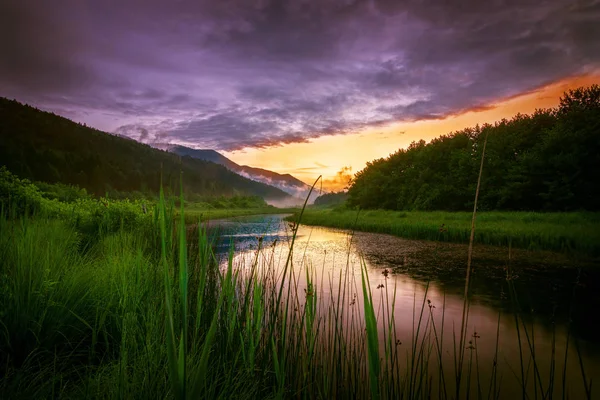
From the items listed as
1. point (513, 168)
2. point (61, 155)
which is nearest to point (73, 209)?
point (513, 168)

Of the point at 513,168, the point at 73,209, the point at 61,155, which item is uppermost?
the point at 61,155

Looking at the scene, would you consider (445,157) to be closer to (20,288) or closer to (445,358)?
(445,358)

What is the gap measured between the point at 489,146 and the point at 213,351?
40.7 meters

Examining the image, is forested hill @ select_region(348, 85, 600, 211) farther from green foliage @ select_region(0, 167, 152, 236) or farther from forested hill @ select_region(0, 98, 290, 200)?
forested hill @ select_region(0, 98, 290, 200)

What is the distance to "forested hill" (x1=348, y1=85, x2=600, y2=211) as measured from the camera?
2536cm

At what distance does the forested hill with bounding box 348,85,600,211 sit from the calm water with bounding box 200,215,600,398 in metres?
11.3

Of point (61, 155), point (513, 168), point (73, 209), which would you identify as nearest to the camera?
point (73, 209)

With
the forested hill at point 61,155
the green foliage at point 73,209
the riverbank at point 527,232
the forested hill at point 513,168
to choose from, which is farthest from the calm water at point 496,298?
the forested hill at point 61,155

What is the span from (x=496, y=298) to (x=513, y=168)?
2755 cm

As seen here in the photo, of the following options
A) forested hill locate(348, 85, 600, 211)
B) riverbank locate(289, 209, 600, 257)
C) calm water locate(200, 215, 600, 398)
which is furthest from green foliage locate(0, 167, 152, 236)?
forested hill locate(348, 85, 600, 211)

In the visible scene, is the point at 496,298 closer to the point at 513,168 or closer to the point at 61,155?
the point at 513,168

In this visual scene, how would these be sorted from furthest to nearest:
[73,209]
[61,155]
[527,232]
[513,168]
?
1. [61,155]
2. [513,168]
3. [527,232]
4. [73,209]

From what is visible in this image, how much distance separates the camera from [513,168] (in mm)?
29875

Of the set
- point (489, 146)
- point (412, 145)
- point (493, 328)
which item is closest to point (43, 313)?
point (493, 328)
